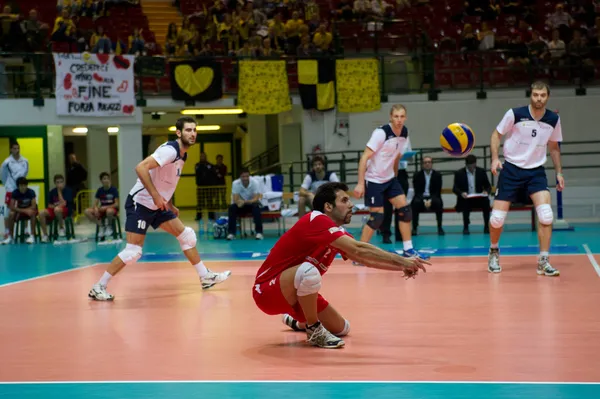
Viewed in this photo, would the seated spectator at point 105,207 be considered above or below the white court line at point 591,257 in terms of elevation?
above

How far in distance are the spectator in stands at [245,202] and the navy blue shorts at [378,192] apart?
7.41m

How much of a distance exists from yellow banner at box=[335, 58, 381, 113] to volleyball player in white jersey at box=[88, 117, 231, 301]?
14.7m

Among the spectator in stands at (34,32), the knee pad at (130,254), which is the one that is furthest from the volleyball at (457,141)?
the spectator in stands at (34,32)

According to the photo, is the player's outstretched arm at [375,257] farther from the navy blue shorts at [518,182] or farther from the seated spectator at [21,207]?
the seated spectator at [21,207]

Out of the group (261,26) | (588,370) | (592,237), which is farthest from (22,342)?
(261,26)

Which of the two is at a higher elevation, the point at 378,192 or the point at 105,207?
the point at 378,192

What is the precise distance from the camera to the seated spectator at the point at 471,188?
18.7 meters

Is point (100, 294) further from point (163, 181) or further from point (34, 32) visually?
point (34, 32)

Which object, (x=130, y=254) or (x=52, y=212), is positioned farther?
(x=52, y=212)

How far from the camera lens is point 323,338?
20.3 ft

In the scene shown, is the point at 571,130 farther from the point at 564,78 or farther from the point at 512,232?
the point at 512,232

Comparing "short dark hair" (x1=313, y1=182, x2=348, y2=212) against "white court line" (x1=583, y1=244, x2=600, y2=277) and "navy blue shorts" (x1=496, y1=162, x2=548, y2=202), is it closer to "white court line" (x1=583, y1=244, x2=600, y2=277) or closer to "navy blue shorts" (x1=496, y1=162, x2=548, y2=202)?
"navy blue shorts" (x1=496, y1=162, x2=548, y2=202)

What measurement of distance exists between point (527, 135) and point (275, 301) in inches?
207

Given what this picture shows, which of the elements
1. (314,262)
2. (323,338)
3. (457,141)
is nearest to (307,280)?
(314,262)
